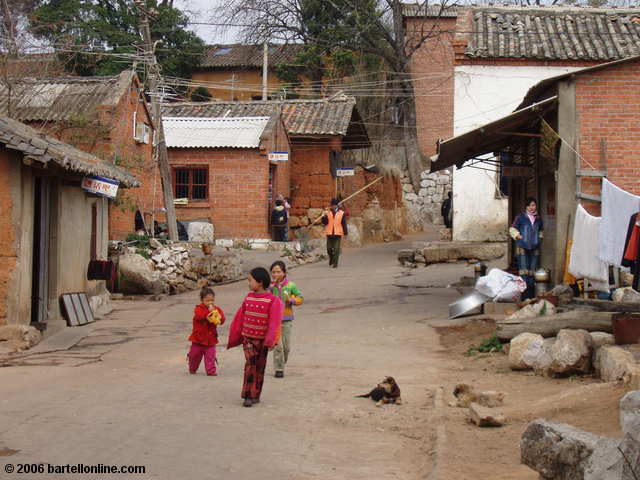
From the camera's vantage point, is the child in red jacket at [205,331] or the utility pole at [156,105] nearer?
the child in red jacket at [205,331]

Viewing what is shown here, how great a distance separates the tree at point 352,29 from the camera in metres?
37.0

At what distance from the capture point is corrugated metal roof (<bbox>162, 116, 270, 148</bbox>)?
1150 inches

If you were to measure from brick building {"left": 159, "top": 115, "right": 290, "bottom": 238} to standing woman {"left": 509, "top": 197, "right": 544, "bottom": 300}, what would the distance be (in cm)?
1541

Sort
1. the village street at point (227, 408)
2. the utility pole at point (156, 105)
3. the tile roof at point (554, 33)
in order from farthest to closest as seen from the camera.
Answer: the tile roof at point (554, 33), the utility pole at point (156, 105), the village street at point (227, 408)

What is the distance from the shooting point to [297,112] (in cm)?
3419

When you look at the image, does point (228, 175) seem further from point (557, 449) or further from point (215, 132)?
point (557, 449)

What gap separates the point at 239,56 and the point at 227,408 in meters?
45.4

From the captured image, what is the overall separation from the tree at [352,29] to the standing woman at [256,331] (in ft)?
97.0

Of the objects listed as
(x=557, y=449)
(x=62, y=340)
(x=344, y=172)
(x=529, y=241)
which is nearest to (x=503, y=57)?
(x=344, y=172)

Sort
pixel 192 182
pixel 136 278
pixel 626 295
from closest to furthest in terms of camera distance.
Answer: pixel 626 295 < pixel 136 278 < pixel 192 182

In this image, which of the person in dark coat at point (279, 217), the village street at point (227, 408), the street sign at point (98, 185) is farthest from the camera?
the person in dark coat at point (279, 217)

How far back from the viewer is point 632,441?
13.1ft

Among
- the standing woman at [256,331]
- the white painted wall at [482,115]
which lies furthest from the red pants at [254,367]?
the white painted wall at [482,115]

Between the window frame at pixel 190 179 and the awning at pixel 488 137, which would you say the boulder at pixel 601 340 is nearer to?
the awning at pixel 488 137
